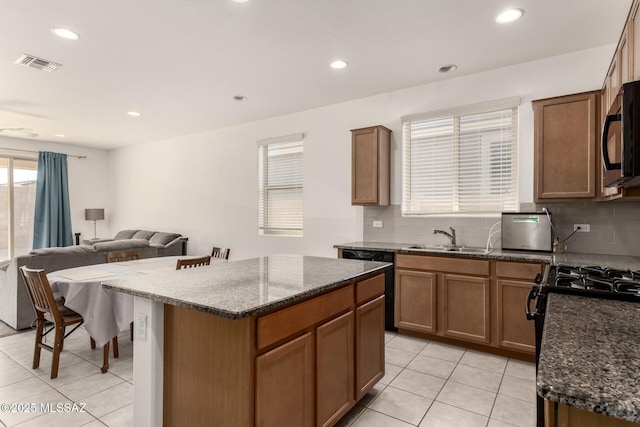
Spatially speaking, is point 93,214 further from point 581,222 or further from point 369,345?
point 581,222

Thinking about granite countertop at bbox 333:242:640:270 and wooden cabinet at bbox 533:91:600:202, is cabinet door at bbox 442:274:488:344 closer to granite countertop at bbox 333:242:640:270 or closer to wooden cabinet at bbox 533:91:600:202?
granite countertop at bbox 333:242:640:270

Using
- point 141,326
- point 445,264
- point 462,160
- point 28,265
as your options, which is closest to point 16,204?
point 28,265

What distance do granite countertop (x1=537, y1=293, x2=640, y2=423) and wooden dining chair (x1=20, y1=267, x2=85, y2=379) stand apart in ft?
10.6

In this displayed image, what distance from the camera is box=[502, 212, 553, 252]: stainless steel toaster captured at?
3.21 metres

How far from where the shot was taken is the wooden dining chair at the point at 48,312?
2719 mm

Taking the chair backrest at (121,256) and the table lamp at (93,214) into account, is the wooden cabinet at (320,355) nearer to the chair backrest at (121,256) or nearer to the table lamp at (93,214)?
the chair backrest at (121,256)

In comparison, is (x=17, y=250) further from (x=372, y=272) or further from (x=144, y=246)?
(x=372, y=272)

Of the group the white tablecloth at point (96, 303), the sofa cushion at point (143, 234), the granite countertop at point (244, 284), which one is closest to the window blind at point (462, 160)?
the granite countertop at point (244, 284)

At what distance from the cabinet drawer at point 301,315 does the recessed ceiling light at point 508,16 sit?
232 centimetres

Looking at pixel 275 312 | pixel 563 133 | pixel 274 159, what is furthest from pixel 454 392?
pixel 274 159

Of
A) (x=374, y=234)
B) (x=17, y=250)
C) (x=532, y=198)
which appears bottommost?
(x=17, y=250)

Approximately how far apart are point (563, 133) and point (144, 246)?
201 inches

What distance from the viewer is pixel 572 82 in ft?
10.8

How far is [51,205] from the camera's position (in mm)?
7070
